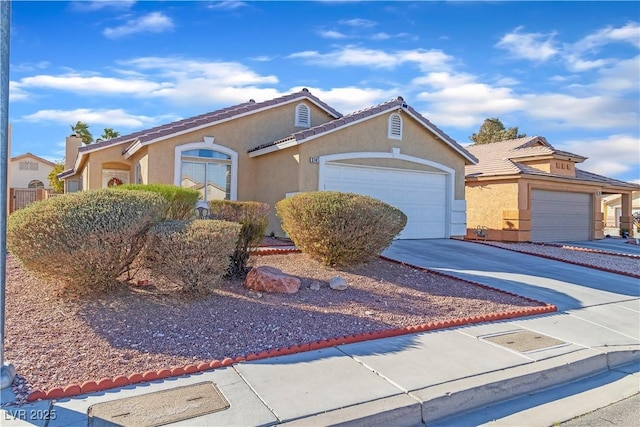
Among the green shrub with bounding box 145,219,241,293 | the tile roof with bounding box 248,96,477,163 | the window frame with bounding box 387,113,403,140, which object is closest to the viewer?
the green shrub with bounding box 145,219,241,293

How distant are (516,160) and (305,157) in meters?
12.8

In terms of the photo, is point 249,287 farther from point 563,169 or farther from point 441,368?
point 563,169

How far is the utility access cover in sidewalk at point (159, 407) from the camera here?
3717 mm

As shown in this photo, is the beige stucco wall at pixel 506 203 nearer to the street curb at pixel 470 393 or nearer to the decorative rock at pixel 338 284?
the decorative rock at pixel 338 284

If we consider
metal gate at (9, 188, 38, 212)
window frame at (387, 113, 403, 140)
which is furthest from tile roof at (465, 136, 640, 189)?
metal gate at (9, 188, 38, 212)

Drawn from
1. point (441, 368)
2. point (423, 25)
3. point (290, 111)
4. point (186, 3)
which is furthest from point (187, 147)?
point (441, 368)

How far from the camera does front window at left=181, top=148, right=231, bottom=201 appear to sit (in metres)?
14.6

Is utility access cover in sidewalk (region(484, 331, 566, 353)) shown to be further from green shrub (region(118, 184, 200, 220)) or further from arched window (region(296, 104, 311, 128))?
arched window (region(296, 104, 311, 128))

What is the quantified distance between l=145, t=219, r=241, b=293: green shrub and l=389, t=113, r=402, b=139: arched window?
981 centimetres

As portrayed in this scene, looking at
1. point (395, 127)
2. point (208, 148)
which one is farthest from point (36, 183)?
point (395, 127)

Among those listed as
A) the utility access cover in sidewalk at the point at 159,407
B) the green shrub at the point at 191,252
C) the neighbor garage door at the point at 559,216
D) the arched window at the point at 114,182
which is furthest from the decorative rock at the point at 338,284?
the neighbor garage door at the point at 559,216

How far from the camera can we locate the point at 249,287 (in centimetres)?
760

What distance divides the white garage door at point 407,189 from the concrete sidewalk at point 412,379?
26.5ft

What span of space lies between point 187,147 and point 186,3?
5.31 meters
